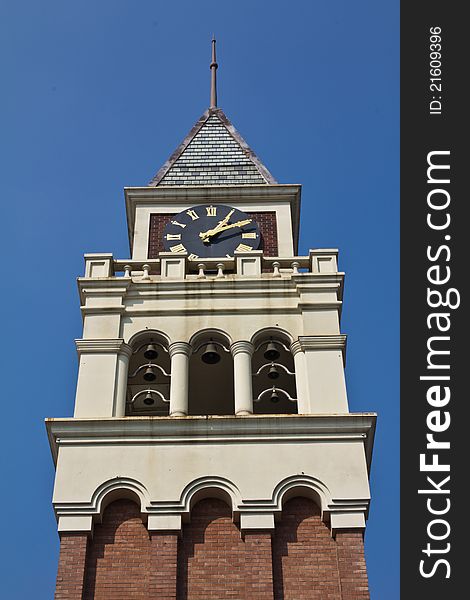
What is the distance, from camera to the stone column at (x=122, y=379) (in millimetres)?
32906

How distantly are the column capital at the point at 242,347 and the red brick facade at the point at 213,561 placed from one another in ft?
16.0

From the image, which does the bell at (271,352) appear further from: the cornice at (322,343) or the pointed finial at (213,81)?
the pointed finial at (213,81)

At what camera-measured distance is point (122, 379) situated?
3369 centimetres

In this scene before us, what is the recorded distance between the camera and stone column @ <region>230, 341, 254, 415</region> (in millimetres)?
32812

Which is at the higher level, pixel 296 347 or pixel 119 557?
pixel 296 347

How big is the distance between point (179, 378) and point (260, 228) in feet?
26.8

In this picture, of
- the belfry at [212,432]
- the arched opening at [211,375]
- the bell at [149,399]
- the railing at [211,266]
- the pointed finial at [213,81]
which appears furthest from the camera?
the pointed finial at [213,81]

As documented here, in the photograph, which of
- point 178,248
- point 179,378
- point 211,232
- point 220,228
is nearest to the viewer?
point 179,378

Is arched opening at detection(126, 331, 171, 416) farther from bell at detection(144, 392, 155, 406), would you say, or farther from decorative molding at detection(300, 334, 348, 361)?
decorative molding at detection(300, 334, 348, 361)

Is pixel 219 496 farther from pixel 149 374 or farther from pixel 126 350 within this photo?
pixel 126 350

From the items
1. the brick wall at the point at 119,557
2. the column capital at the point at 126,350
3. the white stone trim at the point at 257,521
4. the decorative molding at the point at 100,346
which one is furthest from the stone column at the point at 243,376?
the brick wall at the point at 119,557

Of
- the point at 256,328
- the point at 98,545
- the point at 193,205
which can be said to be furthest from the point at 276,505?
the point at 193,205


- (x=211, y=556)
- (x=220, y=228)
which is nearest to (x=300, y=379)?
(x=211, y=556)

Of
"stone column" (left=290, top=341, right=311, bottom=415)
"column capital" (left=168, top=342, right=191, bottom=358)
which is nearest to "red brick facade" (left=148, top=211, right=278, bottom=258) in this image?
"column capital" (left=168, top=342, right=191, bottom=358)
